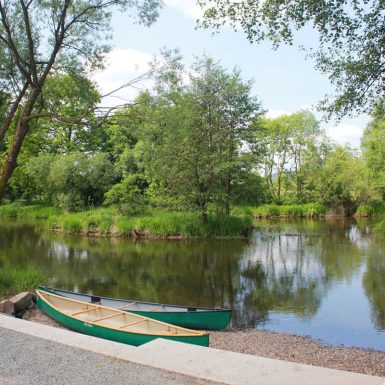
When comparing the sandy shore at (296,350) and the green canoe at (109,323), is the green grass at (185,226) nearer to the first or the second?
the green canoe at (109,323)

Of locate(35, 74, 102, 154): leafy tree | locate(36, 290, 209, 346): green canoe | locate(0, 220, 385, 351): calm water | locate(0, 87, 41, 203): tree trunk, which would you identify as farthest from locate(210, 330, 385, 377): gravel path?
locate(35, 74, 102, 154): leafy tree

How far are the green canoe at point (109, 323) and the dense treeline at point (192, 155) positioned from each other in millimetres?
5379

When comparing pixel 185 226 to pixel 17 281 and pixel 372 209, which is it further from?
pixel 372 209

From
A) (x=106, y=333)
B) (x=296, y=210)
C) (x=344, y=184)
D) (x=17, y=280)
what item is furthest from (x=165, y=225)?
(x=344, y=184)

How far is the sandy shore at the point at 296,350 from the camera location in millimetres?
7418

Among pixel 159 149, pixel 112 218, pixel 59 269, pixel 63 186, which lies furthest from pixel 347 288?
pixel 63 186

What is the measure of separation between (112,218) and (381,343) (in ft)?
71.3

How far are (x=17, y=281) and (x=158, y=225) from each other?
49.0 ft

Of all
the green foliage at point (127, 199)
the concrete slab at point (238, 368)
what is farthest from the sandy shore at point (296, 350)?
the green foliage at point (127, 199)

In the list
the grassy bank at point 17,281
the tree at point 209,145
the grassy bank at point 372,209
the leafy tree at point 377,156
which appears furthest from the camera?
the grassy bank at point 372,209

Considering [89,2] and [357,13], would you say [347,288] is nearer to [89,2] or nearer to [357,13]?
[357,13]

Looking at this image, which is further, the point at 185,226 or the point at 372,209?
the point at 372,209

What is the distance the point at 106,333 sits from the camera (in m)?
8.01

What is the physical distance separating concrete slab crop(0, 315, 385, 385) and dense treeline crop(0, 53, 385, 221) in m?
6.96
